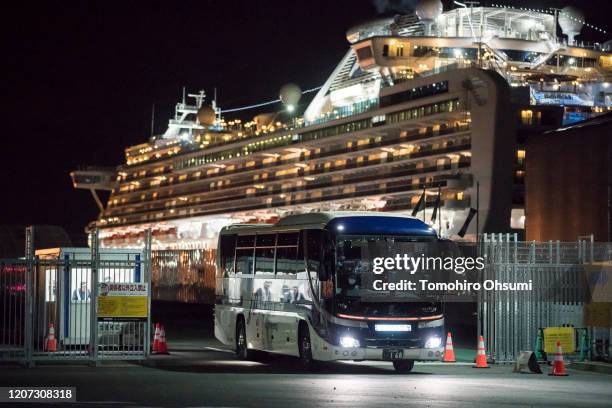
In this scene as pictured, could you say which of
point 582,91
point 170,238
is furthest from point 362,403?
point 170,238

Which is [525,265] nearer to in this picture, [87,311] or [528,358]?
[528,358]

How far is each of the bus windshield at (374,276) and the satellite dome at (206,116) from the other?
11206 centimetres

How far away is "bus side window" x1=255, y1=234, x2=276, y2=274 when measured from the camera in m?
23.7

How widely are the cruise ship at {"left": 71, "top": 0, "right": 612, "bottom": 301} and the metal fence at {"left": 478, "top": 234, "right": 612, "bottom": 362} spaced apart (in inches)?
1420

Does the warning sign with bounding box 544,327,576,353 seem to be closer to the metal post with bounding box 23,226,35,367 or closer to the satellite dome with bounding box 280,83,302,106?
the metal post with bounding box 23,226,35,367

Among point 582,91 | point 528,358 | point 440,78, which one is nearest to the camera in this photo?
point 528,358

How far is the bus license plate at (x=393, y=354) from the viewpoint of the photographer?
20.8m

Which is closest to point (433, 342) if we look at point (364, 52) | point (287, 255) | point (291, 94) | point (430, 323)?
point (430, 323)

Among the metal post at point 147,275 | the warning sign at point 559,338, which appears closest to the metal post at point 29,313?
the metal post at point 147,275

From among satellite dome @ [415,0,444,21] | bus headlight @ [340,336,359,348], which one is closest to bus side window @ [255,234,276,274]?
bus headlight @ [340,336,359,348]

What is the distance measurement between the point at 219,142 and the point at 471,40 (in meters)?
31.0

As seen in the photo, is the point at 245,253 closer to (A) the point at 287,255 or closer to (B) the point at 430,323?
(A) the point at 287,255

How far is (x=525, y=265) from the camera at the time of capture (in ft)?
77.0

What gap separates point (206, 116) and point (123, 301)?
11162 cm
